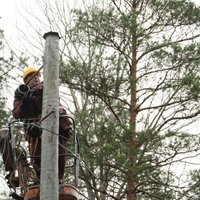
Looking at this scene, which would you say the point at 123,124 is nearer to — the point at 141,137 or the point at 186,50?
the point at 141,137

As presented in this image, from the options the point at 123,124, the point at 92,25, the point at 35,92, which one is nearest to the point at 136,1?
the point at 92,25

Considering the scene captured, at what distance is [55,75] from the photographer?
5.26 meters

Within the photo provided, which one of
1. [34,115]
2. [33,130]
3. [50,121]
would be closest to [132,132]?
[34,115]

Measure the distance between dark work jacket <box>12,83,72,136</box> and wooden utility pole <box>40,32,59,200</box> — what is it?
38.1 inches

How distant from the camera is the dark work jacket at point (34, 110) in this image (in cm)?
622

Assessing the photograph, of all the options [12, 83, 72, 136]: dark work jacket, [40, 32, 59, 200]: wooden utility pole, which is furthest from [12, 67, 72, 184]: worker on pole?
[40, 32, 59, 200]: wooden utility pole

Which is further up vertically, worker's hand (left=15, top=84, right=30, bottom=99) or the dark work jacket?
worker's hand (left=15, top=84, right=30, bottom=99)

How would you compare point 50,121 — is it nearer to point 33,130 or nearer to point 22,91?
point 33,130

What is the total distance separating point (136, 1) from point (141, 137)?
405 cm

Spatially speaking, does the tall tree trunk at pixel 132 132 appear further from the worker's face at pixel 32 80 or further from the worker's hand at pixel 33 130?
the worker's hand at pixel 33 130

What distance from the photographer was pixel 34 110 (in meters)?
6.30

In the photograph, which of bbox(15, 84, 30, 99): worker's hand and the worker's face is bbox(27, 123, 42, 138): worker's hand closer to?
bbox(15, 84, 30, 99): worker's hand

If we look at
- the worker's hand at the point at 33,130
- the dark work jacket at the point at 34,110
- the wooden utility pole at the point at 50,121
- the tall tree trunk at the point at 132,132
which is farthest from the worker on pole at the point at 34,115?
the tall tree trunk at the point at 132,132

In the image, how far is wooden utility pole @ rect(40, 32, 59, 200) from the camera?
191 inches
